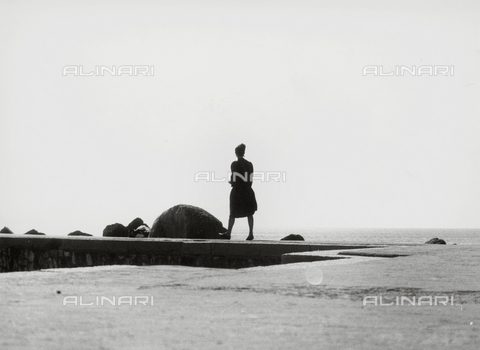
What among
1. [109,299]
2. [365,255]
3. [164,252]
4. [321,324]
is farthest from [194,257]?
[321,324]

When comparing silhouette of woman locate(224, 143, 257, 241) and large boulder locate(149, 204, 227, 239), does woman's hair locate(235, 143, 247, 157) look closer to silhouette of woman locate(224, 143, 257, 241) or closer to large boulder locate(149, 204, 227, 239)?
silhouette of woman locate(224, 143, 257, 241)

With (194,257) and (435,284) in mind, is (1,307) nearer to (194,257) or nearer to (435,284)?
(435,284)

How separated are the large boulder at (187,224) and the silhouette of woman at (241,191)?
279cm

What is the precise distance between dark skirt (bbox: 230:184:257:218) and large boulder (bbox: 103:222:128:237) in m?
10.0

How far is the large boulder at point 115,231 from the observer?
74.5 feet

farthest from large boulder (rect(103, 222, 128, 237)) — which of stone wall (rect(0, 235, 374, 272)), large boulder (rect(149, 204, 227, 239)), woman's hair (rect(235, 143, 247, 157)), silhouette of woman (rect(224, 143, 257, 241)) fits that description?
woman's hair (rect(235, 143, 247, 157))

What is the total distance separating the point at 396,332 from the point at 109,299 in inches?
64.2

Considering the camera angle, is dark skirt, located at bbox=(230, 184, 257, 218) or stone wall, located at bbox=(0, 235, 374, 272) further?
dark skirt, located at bbox=(230, 184, 257, 218)

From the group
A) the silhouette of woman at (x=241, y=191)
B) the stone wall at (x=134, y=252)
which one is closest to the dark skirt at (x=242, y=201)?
the silhouette of woman at (x=241, y=191)

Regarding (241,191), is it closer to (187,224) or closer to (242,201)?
(242,201)

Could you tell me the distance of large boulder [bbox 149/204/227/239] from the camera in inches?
642

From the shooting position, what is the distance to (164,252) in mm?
11039

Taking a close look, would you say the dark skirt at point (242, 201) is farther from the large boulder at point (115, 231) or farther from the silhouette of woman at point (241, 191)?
the large boulder at point (115, 231)

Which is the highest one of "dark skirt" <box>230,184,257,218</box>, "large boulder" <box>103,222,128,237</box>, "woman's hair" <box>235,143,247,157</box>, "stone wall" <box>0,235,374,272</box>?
"woman's hair" <box>235,143,247,157</box>
